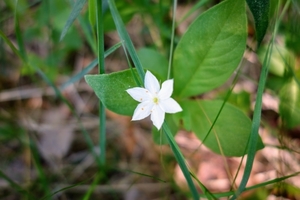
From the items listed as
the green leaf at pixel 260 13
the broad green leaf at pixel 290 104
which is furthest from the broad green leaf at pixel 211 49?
the broad green leaf at pixel 290 104

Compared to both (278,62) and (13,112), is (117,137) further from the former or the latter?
(278,62)

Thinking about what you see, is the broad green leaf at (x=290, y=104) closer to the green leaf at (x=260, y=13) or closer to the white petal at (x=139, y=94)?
the green leaf at (x=260, y=13)

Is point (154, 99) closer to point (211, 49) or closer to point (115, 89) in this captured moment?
point (115, 89)

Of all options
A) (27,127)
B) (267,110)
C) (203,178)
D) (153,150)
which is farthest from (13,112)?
(267,110)

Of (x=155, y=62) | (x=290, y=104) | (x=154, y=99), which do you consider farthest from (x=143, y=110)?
(x=290, y=104)

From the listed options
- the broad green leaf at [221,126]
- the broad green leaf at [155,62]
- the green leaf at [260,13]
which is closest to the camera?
the green leaf at [260,13]

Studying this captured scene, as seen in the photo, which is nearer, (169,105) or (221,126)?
(169,105)
